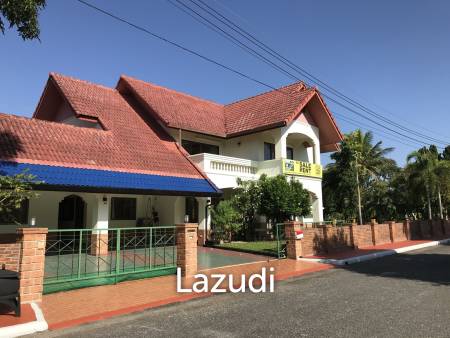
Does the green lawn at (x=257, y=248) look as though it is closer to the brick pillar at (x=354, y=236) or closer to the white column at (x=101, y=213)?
the brick pillar at (x=354, y=236)

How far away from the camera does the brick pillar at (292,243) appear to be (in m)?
14.5

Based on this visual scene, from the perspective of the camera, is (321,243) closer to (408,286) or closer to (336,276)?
(336,276)

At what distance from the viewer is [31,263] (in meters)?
7.89

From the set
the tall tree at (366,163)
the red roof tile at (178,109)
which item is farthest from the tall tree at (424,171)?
the red roof tile at (178,109)

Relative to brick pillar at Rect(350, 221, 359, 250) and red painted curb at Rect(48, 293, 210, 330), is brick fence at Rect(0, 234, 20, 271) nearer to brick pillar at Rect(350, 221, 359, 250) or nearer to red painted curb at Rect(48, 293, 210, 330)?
red painted curb at Rect(48, 293, 210, 330)

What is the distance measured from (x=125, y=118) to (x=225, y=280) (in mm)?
12825

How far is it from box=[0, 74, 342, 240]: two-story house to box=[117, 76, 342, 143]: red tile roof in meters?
0.08

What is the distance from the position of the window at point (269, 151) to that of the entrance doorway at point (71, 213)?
35.7ft

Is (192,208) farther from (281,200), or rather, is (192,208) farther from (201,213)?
(281,200)

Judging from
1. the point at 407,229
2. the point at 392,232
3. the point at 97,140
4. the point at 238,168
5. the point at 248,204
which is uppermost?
the point at 97,140

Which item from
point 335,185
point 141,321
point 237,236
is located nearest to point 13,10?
point 141,321

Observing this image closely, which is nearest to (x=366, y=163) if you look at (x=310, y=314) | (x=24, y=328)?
(x=310, y=314)

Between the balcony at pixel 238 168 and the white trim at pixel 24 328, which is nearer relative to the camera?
the white trim at pixel 24 328

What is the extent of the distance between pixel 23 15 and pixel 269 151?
56.9ft
